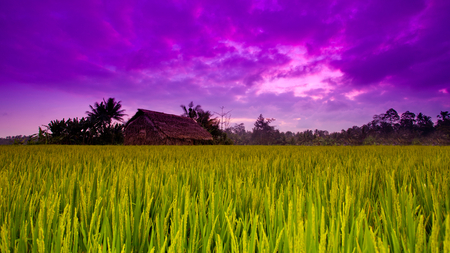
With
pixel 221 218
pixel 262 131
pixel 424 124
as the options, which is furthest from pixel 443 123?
pixel 221 218

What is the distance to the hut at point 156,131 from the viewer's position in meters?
15.6

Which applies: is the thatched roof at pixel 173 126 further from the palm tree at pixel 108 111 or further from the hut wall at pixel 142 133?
the palm tree at pixel 108 111

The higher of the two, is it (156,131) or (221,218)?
(156,131)

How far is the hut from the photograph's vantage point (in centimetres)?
1556

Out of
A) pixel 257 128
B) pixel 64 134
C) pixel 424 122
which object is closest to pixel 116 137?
pixel 64 134

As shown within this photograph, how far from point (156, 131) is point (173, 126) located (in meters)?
A: 1.90

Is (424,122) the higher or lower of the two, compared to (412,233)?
higher

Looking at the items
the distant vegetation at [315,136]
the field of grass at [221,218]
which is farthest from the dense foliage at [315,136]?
the field of grass at [221,218]

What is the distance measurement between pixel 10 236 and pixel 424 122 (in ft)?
118

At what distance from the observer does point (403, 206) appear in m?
0.71

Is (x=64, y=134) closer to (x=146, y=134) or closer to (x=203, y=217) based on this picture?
(x=146, y=134)

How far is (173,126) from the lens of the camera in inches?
679

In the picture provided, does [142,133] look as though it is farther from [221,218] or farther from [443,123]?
[443,123]

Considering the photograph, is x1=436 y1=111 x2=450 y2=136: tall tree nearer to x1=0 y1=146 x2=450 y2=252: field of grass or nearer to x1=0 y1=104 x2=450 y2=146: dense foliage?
x1=0 y1=104 x2=450 y2=146: dense foliage
